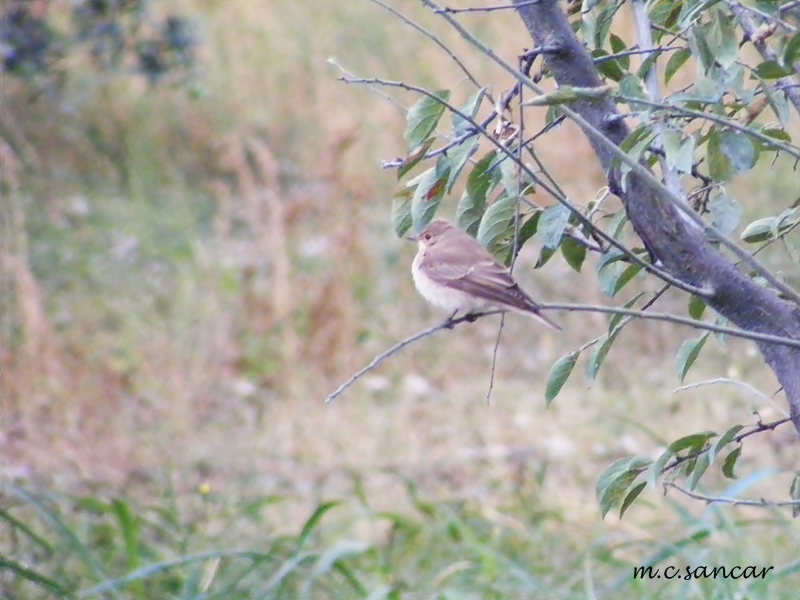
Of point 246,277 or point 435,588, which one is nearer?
point 435,588

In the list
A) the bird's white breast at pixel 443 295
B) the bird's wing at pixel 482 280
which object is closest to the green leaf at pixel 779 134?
the bird's wing at pixel 482 280

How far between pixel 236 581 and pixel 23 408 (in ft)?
8.33

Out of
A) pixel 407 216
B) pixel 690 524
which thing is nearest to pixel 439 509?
pixel 690 524

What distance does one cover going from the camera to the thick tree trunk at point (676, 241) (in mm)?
1906

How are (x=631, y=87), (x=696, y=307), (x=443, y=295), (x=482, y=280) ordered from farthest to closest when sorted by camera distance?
(x=443, y=295) < (x=482, y=280) < (x=696, y=307) < (x=631, y=87)

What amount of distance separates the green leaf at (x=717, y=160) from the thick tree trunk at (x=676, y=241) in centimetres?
13

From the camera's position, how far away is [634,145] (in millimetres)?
1812

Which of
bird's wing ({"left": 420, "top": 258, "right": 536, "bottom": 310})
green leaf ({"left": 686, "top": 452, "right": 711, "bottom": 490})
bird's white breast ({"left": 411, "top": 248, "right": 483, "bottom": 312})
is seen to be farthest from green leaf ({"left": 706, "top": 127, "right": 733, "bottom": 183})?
bird's white breast ({"left": 411, "top": 248, "right": 483, "bottom": 312})

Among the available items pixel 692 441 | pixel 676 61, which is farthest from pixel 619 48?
pixel 692 441

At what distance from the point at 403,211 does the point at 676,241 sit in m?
0.51

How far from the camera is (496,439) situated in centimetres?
541

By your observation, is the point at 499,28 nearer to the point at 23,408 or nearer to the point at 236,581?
the point at 23,408

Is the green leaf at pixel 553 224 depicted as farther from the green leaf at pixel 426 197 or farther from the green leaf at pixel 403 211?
the green leaf at pixel 403 211

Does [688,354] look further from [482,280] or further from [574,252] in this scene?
[482,280]
